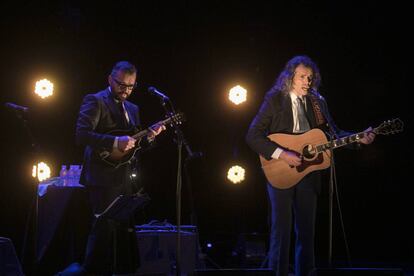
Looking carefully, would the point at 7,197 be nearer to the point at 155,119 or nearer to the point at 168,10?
the point at 155,119

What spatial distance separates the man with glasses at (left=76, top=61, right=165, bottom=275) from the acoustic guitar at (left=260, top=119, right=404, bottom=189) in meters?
1.19

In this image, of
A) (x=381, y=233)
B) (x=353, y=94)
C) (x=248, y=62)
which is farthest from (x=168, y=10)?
(x=381, y=233)

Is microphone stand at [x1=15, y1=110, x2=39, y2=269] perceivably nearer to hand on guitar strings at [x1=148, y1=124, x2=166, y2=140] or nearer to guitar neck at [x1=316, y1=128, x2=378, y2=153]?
hand on guitar strings at [x1=148, y1=124, x2=166, y2=140]

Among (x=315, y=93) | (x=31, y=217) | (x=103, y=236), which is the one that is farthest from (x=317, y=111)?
(x=31, y=217)

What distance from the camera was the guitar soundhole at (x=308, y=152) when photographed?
15.1ft

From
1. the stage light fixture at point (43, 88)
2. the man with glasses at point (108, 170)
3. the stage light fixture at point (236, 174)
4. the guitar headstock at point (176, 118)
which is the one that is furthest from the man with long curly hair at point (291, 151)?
the stage light fixture at point (43, 88)

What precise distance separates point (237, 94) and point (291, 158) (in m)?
3.41

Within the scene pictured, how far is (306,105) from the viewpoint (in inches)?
185

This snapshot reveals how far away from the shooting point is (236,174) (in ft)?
25.7

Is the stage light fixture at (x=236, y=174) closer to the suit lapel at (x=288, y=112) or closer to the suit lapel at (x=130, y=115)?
the suit lapel at (x=130, y=115)

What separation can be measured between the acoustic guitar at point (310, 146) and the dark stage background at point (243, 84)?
3132 mm

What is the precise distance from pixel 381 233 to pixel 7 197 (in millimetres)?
5350

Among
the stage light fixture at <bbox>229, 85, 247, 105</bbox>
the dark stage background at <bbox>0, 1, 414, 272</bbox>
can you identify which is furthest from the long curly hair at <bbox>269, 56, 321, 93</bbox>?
the dark stage background at <bbox>0, 1, 414, 272</bbox>

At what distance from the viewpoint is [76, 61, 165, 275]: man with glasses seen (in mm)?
4680
